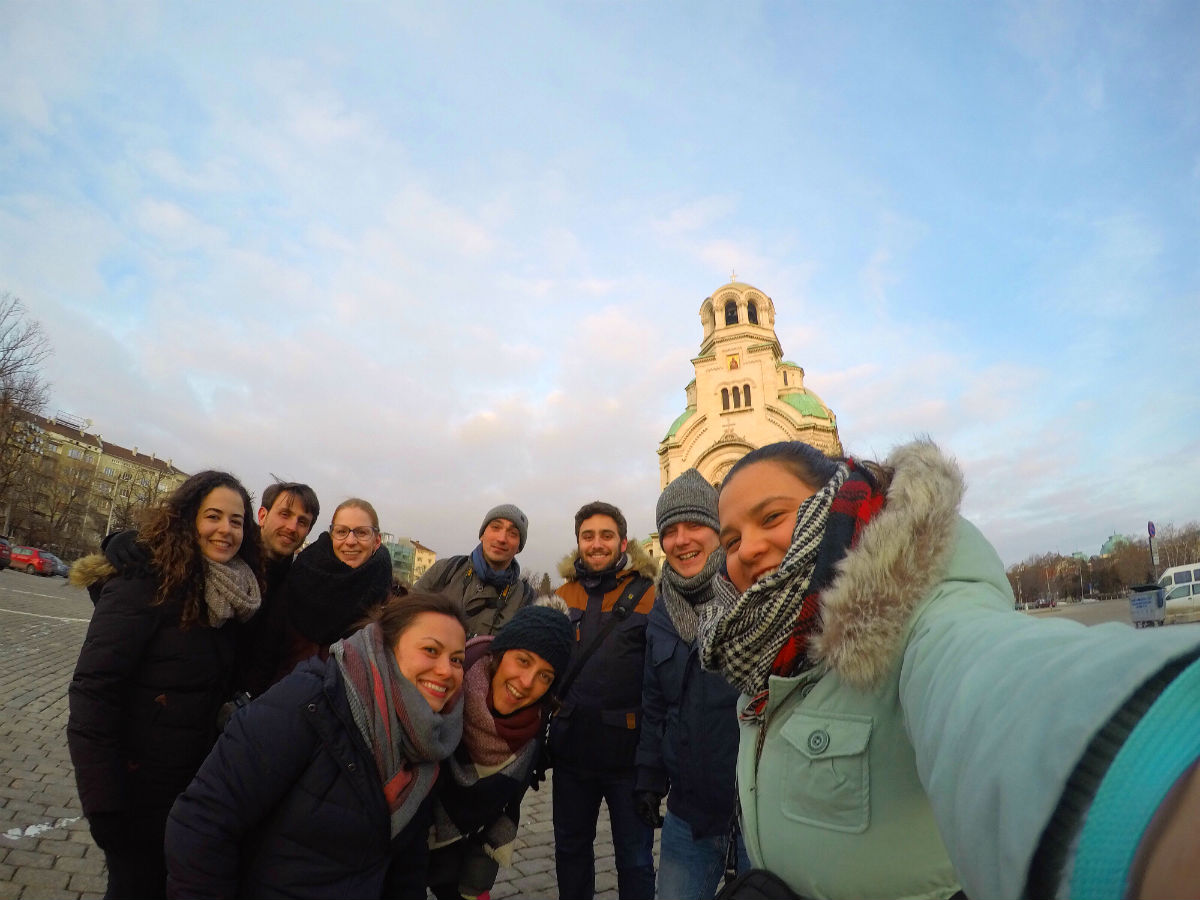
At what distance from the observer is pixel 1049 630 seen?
749mm

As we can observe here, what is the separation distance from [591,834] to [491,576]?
1.72m

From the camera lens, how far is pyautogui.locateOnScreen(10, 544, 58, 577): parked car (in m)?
29.1

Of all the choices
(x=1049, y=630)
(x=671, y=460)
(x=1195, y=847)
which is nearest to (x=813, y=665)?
(x=1049, y=630)

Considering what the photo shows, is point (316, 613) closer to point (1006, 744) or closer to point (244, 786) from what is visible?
point (244, 786)

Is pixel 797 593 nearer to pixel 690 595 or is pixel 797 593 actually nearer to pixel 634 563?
pixel 690 595

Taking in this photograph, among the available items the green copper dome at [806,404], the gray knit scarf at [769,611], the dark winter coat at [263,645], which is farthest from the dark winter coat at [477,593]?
the green copper dome at [806,404]

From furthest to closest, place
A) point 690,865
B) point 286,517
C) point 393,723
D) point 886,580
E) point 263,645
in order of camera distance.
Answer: point 286,517, point 263,645, point 690,865, point 393,723, point 886,580

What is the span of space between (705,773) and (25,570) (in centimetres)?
4101

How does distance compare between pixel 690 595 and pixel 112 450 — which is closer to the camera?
pixel 690 595

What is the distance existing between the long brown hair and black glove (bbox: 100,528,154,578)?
0.03 meters

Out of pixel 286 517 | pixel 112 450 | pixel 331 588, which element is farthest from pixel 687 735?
pixel 112 450

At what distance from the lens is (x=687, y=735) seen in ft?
9.45

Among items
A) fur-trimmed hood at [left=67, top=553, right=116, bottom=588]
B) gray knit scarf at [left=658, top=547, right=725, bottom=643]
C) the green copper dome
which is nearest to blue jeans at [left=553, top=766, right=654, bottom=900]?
gray knit scarf at [left=658, top=547, right=725, bottom=643]

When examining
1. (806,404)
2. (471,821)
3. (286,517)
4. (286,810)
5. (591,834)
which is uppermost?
(806,404)
